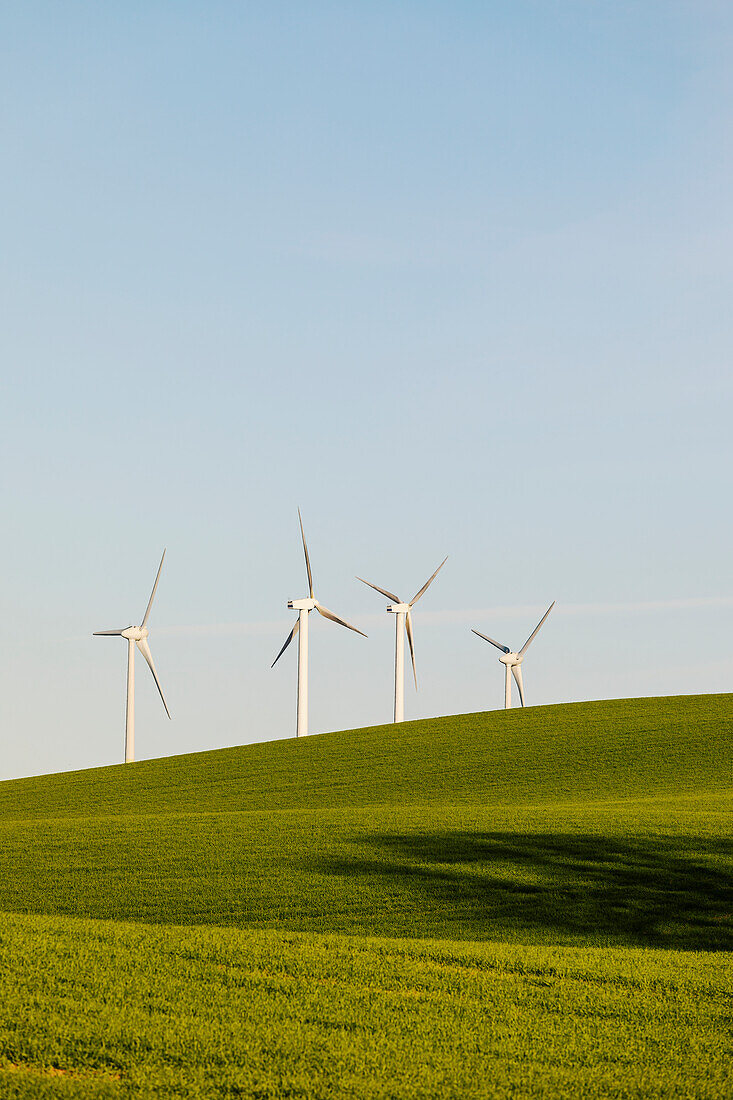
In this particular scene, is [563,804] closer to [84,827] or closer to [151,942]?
[84,827]

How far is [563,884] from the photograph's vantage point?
750 inches

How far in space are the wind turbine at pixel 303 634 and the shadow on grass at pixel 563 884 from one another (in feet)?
99.9

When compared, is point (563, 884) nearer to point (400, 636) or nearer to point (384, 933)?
point (384, 933)

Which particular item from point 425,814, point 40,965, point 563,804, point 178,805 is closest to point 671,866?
point 425,814

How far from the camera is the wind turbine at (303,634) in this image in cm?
5412

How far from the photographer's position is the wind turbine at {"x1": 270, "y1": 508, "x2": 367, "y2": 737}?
178 ft

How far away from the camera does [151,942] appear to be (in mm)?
11352

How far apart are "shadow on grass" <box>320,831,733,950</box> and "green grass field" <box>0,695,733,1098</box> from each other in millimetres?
78

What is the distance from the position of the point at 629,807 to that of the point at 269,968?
20231mm

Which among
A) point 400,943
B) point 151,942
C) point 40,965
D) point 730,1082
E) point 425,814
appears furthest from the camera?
point 425,814

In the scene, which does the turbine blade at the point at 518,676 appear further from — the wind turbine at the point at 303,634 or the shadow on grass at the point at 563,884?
the shadow on grass at the point at 563,884

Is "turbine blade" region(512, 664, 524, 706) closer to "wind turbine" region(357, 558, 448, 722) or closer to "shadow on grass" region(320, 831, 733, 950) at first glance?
"wind turbine" region(357, 558, 448, 722)

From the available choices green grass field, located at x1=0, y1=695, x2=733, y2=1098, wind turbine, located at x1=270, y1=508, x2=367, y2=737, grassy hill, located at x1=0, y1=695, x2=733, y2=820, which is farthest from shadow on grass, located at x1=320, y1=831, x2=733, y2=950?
wind turbine, located at x1=270, y1=508, x2=367, y2=737

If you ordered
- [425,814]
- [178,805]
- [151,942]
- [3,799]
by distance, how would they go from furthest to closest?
[3,799]
[178,805]
[425,814]
[151,942]
